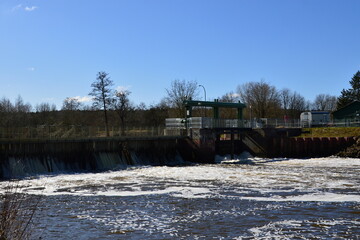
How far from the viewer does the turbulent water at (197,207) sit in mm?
14586

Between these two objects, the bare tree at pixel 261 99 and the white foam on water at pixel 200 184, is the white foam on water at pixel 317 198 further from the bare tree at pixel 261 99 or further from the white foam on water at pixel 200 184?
the bare tree at pixel 261 99

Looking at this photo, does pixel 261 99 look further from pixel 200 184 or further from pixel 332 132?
pixel 200 184

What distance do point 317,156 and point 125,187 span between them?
31.8 meters

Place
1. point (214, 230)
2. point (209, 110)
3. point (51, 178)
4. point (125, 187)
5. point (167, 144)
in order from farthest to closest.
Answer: point (209, 110)
point (167, 144)
point (51, 178)
point (125, 187)
point (214, 230)

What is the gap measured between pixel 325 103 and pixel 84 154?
120745 mm

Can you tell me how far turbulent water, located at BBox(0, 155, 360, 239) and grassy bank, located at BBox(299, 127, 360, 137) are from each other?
2596 centimetres

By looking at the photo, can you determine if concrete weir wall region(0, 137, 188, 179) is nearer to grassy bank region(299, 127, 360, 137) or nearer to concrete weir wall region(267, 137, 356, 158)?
concrete weir wall region(267, 137, 356, 158)

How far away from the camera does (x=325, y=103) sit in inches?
5635

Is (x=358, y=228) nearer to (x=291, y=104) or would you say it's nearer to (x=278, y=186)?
(x=278, y=186)

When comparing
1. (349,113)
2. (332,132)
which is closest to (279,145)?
(332,132)

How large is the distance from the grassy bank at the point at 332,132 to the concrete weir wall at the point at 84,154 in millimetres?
21103

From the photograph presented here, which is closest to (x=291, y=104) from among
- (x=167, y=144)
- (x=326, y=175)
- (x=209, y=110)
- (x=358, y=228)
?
(x=209, y=110)

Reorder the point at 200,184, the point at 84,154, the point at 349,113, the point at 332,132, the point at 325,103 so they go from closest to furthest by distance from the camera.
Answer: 1. the point at 200,184
2. the point at 84,154
3. the point at 332,132
4. the point at 349,113
5. the point at 325,103

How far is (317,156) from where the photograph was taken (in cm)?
5062
